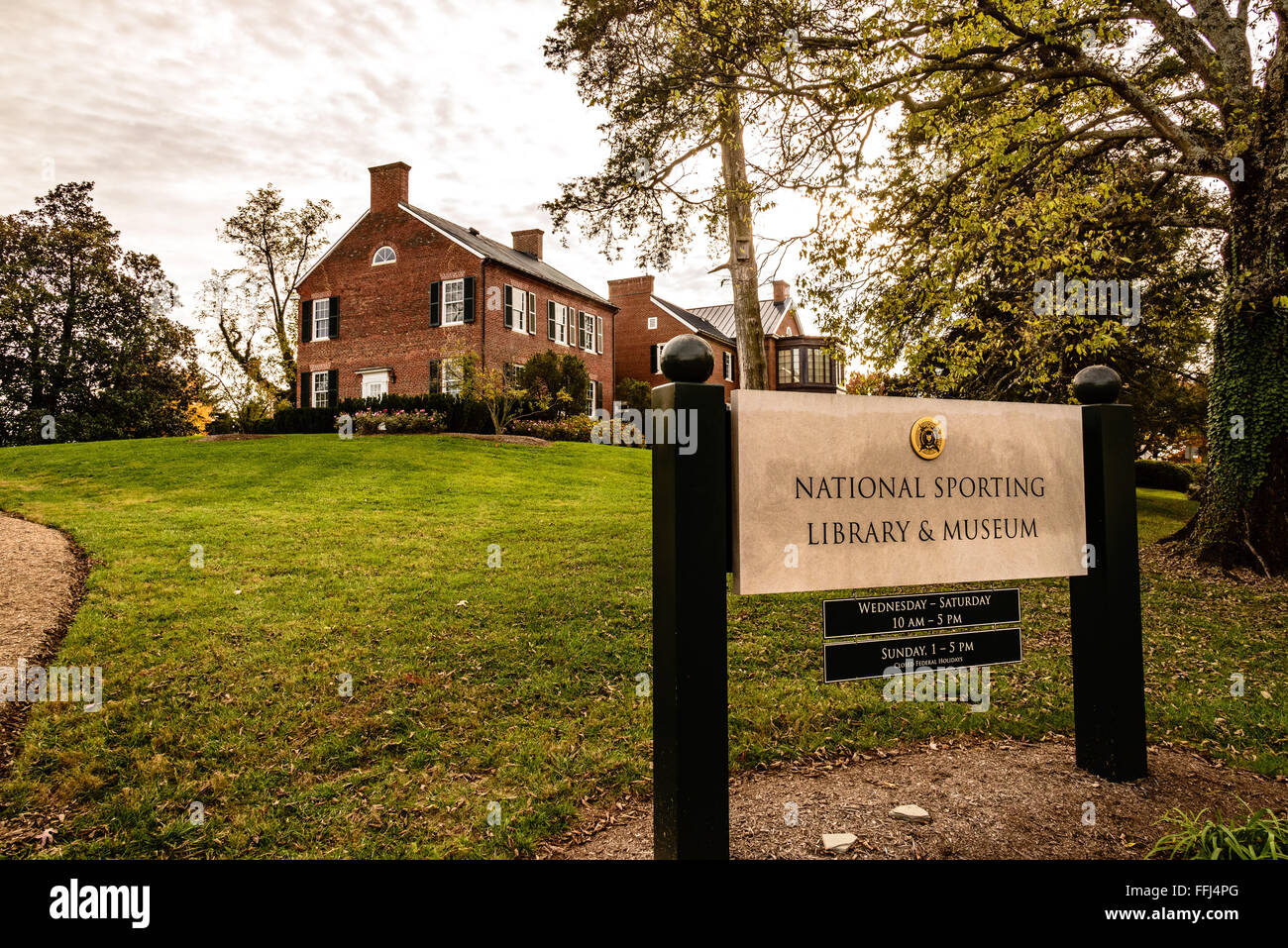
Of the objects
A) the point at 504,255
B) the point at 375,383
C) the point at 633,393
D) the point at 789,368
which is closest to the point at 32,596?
the point at 375,383

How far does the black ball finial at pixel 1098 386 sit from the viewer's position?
372 cm

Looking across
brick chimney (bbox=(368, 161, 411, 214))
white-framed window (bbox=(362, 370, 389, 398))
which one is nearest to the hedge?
white-framed window (bbox=(362, 370, 389, 398))

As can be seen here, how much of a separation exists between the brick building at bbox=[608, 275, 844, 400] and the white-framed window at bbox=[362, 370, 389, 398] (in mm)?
14248

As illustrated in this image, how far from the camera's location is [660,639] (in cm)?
259

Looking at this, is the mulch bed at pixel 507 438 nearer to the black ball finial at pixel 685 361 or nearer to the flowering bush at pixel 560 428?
the flowering bush at pixel 560 428

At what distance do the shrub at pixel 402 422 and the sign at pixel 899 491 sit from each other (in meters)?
20.9

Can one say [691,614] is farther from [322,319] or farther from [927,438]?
[322,319]

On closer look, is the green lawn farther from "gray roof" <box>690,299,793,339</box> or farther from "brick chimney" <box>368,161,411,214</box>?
"gray roof" <box>690,299,793,339</box>

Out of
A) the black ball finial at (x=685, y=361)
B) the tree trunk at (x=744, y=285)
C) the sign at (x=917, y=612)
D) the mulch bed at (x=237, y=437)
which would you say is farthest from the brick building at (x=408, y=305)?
the black ball finial at (x=685, y=361)

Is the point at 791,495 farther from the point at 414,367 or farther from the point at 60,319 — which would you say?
the point at 60,319

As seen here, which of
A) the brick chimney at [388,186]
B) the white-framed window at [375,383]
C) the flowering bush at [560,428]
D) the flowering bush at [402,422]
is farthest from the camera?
the brick chimney at [388,186]
